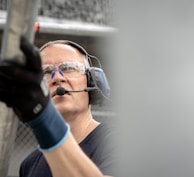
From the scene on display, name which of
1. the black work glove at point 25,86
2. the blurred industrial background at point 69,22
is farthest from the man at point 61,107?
the blurred industrial background at point 69,22

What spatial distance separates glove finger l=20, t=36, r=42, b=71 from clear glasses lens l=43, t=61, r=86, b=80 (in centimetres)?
108

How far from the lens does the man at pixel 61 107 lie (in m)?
0.76

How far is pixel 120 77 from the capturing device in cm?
47

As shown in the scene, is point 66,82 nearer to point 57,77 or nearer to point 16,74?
point 57,77

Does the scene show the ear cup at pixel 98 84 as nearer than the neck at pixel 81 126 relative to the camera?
No

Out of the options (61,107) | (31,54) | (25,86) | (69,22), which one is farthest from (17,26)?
(69,22)

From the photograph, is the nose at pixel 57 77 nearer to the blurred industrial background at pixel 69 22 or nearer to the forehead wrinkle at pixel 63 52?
the forehead wrinkle at pixel 63 52

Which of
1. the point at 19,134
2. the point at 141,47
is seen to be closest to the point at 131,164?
the point at 141,47

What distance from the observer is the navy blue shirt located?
1.37 metres

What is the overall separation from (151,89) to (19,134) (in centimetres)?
400

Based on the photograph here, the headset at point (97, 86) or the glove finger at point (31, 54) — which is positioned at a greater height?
the glove finger at point (31, 54)

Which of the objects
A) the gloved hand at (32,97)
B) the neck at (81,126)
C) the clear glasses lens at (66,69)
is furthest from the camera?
the clear glasses lens at (66,69)

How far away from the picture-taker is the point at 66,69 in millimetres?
1875

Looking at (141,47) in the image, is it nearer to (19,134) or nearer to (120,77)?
(120,77)
